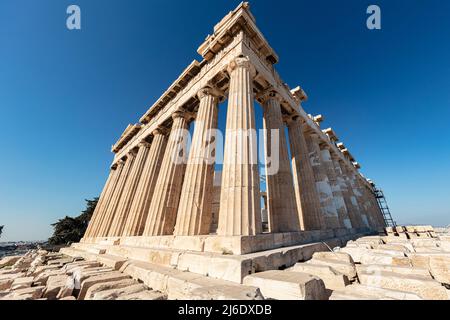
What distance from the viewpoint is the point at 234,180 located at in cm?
576

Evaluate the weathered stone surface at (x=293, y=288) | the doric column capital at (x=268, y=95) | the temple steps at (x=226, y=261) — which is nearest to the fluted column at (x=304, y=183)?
the doric column capital at (x=268, y=95)

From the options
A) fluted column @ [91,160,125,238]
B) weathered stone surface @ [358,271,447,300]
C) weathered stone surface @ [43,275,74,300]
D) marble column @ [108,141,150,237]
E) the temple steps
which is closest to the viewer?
weathered stone surface @ [358,271,447,300]

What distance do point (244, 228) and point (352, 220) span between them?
15.0 m

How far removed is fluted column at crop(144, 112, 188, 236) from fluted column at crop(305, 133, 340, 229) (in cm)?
970

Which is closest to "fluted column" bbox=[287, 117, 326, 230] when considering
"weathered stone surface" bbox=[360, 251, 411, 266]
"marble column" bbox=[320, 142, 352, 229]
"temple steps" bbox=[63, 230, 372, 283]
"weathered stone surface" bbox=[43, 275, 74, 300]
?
"temple steps" bbox=[63, 230, 372, 283]

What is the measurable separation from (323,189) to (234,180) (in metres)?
9.51

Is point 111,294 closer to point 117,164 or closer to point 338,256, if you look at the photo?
point 338,256

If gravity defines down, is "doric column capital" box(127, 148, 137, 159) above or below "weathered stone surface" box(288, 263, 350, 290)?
above

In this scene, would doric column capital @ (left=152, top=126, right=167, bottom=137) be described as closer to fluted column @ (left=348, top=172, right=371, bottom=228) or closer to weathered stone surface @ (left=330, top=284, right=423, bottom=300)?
weathered stone surface @ (left=330, top=284, right=423, bottom=300)

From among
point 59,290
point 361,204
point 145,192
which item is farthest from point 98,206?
point 361,204

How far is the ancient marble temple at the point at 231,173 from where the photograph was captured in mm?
5535

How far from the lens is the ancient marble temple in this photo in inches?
218
